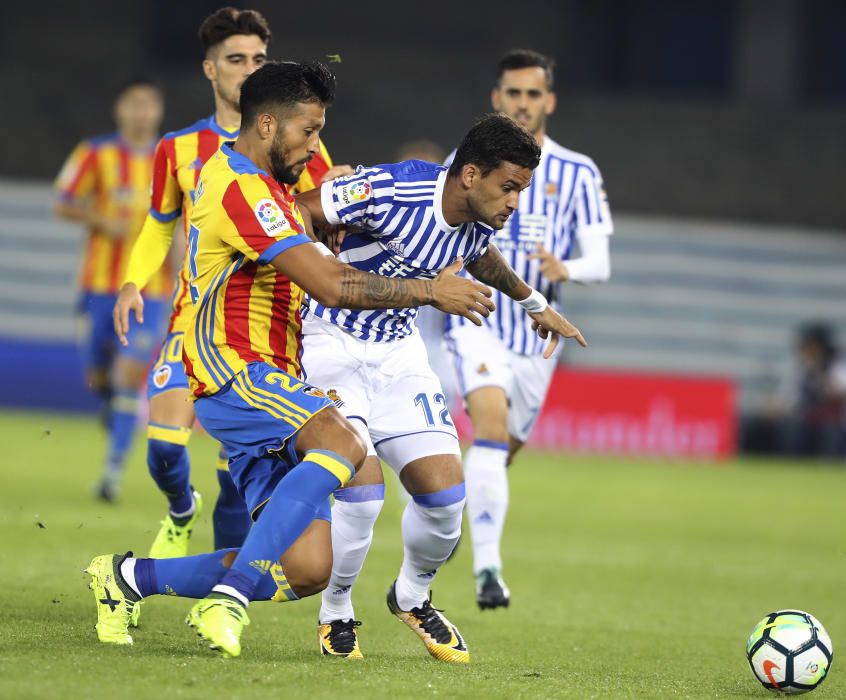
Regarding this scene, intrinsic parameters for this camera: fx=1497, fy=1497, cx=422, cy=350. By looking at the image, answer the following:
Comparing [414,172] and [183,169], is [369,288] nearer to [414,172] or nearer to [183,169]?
[414,172]

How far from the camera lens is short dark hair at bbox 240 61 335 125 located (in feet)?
17.0

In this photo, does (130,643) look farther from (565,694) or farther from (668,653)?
(668,653)

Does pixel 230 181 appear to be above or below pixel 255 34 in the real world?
below

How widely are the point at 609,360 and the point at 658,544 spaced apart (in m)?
10.2

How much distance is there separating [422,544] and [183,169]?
203 centimetres

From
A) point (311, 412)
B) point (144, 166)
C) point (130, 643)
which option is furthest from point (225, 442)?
point (144, 166)

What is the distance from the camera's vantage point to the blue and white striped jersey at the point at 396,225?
5.54 metres

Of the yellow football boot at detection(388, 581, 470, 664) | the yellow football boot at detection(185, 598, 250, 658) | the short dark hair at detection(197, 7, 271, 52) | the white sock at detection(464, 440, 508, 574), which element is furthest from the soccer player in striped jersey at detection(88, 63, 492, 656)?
the white sock at detection(464, 440, 508, 574)

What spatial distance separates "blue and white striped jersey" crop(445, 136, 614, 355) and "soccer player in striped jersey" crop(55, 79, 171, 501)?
354cm

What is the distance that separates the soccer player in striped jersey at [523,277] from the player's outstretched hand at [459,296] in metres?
2.37

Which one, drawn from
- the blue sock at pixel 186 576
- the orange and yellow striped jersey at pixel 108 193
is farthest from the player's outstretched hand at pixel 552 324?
the orange and yellow striped jersey at pixel 108 193

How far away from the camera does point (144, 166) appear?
1130cm

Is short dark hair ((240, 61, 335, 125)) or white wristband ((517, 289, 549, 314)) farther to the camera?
white wristband ((517, 289, 549, 314))

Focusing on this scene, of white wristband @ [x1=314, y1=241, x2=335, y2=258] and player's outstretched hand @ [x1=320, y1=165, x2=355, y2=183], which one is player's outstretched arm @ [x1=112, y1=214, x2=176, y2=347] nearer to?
player's outstretched hand @ [x1=320, y1=165, x2=355, y2=183]
